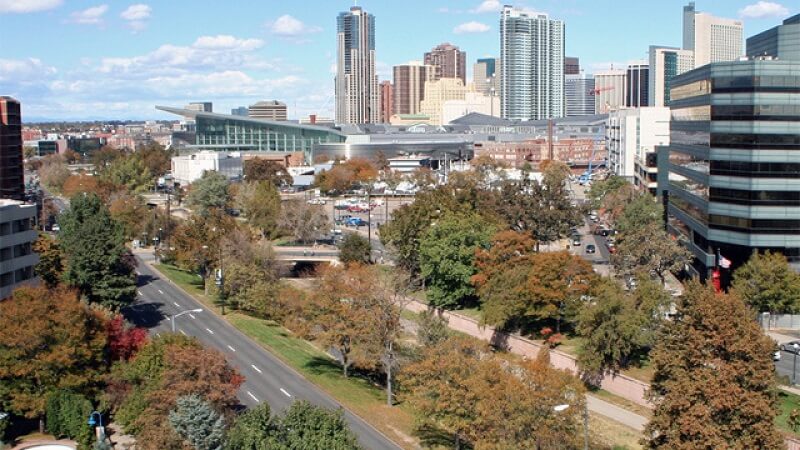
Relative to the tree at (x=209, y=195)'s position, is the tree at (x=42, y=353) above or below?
below

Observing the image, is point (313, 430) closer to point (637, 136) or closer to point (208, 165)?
point (637, 136)

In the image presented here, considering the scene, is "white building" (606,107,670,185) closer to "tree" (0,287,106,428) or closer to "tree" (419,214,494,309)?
"tree" (419,214,494,309)

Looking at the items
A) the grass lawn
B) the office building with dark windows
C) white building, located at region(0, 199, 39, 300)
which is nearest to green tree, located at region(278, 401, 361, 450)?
the grass lawn

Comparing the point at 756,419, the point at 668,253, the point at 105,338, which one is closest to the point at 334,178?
the point at 668,253

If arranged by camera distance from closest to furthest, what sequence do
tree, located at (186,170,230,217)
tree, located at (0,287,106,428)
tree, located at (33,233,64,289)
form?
tree, located at (0,287,106,428), tree, located at (33,233,64,289), tree, located at (186,170,230,217)

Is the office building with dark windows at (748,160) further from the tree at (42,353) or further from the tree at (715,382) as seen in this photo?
the tree at (42,353)

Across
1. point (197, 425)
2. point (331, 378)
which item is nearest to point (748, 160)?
point (331, 378)

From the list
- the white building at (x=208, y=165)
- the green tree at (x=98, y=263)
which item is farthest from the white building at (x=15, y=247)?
the white building at (x=208, y=165)
